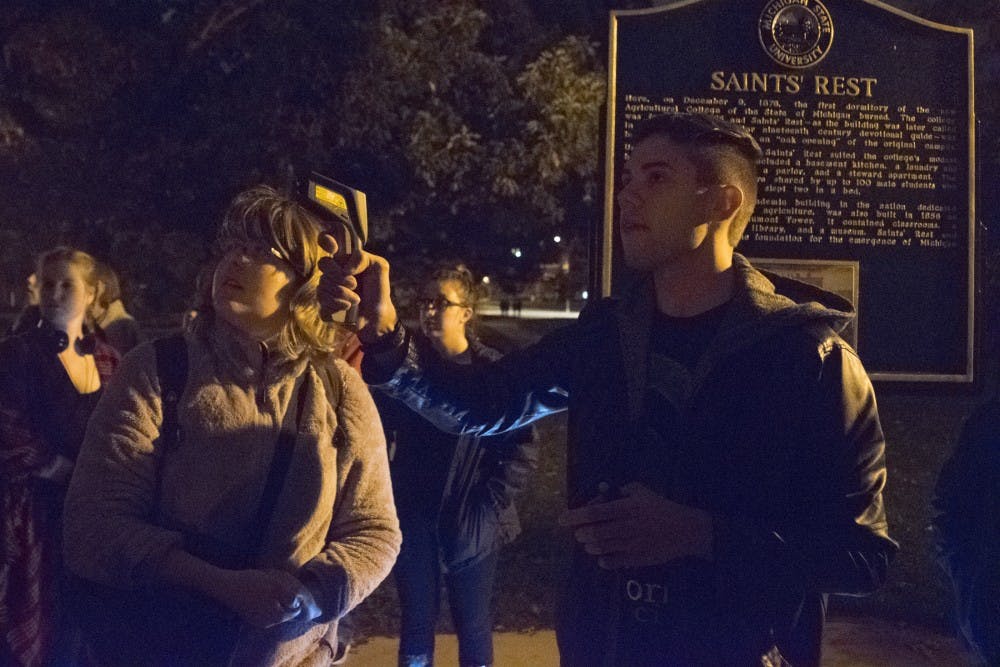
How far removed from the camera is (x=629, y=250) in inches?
97.3

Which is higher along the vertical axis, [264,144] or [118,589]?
[264,144]

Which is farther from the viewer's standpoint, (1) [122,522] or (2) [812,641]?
(1) [122,522]

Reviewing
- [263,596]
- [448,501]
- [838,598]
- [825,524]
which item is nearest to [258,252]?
[263,596]

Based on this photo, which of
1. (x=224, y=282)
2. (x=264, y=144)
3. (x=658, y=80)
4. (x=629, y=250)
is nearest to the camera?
(x=629, y=250)

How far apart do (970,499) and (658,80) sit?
3.03 metres

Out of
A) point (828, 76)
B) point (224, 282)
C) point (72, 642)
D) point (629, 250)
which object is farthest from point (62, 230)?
point (629, 250)

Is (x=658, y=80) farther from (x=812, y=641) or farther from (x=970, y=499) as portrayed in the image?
(x=812, y=641)

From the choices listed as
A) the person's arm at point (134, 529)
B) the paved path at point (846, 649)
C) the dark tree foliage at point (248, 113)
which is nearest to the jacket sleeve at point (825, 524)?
the person's arm at point (134, 529)

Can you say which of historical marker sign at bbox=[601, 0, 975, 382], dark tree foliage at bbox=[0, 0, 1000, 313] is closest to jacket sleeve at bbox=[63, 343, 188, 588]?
historical marker sign at bbox=[601, 0, 975, 382]

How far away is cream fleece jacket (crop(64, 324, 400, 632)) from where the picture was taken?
2561 mm

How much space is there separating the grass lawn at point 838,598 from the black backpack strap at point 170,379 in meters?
1.11

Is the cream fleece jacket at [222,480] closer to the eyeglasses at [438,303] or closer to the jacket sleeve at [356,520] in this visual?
the jacket sleeve at [356,520]

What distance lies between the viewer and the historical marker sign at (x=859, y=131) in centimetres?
531

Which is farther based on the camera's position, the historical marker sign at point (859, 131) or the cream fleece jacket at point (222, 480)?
the historical marker sign at point (859, 131)
